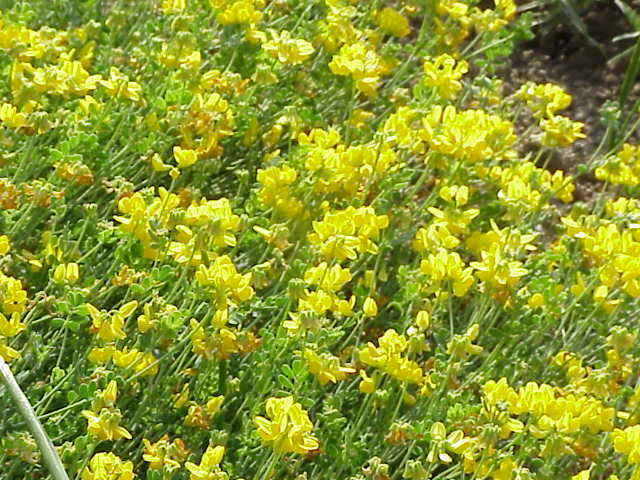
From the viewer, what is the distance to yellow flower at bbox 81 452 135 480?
179cm

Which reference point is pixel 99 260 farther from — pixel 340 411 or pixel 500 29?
pixel 500 29

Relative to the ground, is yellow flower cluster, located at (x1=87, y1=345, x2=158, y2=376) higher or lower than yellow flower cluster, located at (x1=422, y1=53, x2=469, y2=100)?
lower

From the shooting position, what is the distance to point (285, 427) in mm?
1856

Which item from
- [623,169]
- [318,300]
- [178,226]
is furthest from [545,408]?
[623,169]

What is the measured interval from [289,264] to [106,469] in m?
0.71

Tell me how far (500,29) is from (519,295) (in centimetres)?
87

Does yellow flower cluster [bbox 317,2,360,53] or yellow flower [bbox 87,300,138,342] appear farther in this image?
yellow flower cluster [bbox 317,2,360,53]

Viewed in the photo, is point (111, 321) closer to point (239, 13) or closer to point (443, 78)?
point (239, 13)

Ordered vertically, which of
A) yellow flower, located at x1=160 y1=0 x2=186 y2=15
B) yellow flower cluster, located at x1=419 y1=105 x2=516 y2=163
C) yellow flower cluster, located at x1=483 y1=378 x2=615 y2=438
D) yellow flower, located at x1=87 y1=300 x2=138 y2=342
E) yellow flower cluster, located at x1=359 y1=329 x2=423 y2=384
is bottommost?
yellow flower cluster, located at x1=483 y1=378 x2=615 y2=438

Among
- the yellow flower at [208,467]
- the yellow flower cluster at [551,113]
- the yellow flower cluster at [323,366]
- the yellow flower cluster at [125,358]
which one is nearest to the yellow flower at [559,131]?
the yellow flower cluster at [551,113]

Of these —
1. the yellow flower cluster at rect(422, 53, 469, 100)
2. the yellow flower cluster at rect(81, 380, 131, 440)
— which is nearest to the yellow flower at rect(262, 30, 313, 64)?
the yellow flower cluster at rect(422, 53, 469, 100)

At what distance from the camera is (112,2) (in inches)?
139

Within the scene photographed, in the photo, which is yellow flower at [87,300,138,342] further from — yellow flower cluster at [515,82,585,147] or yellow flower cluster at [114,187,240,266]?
yellow flower cluster at [515,82,585,147]

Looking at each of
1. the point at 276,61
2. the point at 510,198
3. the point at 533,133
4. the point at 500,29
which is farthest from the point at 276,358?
the point at 533,133
